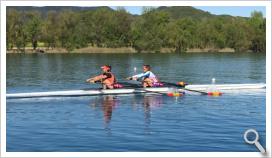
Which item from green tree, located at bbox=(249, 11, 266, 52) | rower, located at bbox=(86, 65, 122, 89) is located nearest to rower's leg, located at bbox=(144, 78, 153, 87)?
rower, located at bbox=(86, 65, 122, 89)

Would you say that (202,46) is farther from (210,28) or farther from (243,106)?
(243,106)

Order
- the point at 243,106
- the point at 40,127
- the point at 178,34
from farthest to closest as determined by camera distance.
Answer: the point at 178,34
the point at 243,106
the point at 40,127

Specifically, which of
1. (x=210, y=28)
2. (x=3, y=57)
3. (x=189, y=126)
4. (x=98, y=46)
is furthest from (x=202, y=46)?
(x=3, y=57)

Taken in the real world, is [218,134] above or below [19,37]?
below

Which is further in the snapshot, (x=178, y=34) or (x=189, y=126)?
(x=178, y=34)

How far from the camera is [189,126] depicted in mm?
17359

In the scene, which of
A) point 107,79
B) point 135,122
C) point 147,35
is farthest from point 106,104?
point 147,35

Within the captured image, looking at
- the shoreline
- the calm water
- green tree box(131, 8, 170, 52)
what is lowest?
the calm water

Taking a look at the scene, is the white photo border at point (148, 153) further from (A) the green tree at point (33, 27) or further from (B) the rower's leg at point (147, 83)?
(A) the green tree at point (33, 27)

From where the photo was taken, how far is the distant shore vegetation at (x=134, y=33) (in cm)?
10894

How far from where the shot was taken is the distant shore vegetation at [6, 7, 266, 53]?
109 m

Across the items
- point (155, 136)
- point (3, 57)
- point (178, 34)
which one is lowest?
point (155, 136)

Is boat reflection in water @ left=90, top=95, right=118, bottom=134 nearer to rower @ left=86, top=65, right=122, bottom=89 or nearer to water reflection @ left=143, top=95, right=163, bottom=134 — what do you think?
rower @ left=86, top=65, right=122, bottom=89

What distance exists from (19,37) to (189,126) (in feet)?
285
